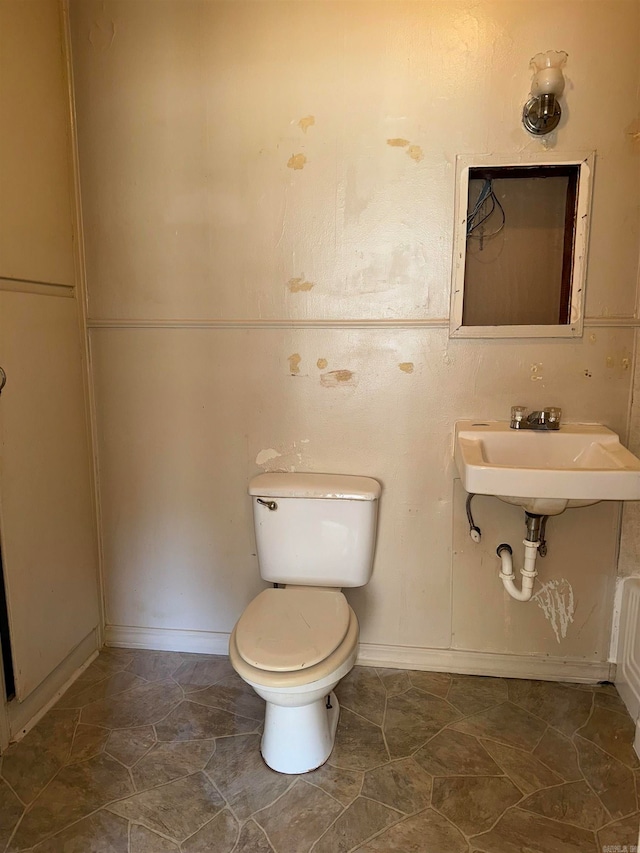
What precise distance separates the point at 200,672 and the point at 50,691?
50cm

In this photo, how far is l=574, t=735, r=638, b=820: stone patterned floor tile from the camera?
1471 millimetres

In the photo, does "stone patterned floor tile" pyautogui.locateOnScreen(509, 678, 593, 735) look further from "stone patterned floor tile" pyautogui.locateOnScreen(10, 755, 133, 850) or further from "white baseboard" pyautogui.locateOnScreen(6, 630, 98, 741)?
"white baseboard" pyautogui.locateOnScreen(6, 630, 98, 741)

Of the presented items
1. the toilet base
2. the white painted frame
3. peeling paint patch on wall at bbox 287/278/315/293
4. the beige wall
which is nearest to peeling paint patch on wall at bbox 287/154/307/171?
the beige wall

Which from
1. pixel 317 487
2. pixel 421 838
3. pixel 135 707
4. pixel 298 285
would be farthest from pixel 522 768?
pixel 298 285

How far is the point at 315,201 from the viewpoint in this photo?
1854mm

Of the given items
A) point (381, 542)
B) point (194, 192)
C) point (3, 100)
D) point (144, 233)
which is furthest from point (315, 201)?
point (381, 542)

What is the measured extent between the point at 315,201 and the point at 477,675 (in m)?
1.75

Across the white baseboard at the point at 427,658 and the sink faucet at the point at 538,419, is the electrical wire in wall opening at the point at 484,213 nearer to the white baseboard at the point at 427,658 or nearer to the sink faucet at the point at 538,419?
the sink faucet at the point at 538,419

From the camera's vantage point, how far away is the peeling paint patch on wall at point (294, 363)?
6.39ft

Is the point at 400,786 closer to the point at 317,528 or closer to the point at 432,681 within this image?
the point at 432,681

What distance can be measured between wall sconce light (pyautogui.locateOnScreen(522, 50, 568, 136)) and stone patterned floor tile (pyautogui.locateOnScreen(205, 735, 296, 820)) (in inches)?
80.8

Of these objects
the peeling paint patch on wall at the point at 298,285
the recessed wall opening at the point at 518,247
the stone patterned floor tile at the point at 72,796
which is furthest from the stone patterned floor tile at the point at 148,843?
the recessed wall opening at the point at 518,247

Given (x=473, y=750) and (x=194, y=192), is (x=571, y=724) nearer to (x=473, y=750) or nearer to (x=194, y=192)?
(x=473, y=750)

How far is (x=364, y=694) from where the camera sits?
193 cm
